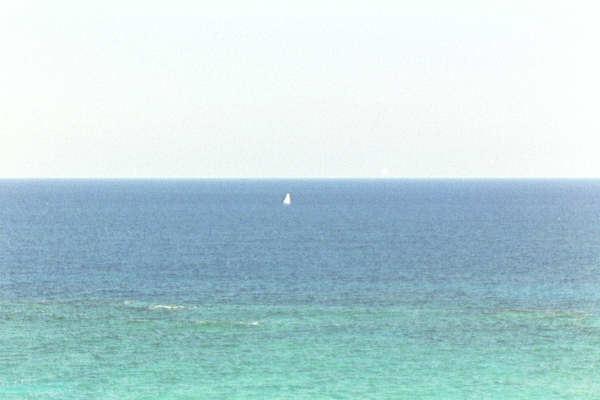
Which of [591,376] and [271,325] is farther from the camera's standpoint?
[271,325]

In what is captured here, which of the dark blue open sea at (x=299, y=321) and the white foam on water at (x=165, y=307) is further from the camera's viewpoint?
the white foam on water at (x=165, y=307)

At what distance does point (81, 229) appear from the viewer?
16675cm

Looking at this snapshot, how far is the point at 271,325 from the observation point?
221 feet

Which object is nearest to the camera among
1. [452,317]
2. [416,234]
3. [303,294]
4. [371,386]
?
[371,386]

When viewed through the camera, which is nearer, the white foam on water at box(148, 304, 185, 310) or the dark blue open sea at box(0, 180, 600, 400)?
the dark blue open sea at box(0, 180, 600, 400)

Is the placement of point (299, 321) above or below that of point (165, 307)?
above

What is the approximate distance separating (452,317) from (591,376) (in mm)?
18503

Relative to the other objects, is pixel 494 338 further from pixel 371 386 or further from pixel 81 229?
pixel 81 229

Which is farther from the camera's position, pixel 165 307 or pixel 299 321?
pixel 165 307

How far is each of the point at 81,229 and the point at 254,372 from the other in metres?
120

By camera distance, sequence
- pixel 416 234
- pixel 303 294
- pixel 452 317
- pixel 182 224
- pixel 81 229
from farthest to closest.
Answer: pixel 182 224, pixel 81 229, pixel 416 234, pixel 303 294, pixel 452 317

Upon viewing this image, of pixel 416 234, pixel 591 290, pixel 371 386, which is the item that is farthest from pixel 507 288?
pixel 416 234

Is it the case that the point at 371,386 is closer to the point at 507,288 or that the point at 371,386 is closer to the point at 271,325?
the point at 271,325

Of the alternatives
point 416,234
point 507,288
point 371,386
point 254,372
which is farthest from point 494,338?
point 416,234
